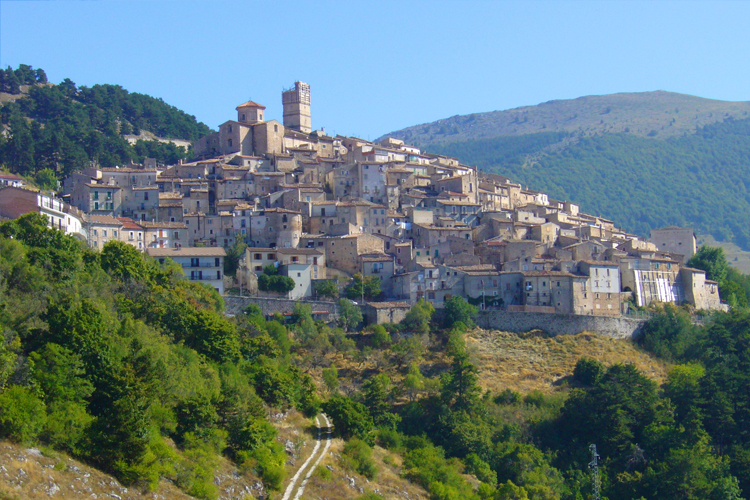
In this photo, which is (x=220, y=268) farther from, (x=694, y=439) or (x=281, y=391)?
(x=694, y=439)

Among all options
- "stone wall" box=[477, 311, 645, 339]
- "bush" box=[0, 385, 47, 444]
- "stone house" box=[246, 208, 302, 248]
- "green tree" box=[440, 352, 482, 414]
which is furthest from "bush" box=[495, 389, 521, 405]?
"bush" box=[0, 385, 47, 444]

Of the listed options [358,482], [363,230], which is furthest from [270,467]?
[363,230]

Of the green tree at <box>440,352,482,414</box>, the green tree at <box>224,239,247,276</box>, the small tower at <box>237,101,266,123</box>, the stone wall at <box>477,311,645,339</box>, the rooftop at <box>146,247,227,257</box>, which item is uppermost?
the small tower at <box>237,101,266,123</box>

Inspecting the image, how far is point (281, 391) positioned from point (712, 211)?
471ft

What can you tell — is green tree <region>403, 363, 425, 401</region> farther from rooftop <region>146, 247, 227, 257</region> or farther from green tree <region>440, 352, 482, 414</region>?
rooftop <region>146, 247, 227, 257</region>

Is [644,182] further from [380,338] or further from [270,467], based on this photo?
Result: [270,467]

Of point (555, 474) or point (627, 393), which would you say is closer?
point (555, 474)

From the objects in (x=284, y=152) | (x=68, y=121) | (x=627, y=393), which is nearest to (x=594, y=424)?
(x=627, y=393)

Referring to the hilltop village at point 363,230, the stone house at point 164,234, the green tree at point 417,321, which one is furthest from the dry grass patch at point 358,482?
the stone house at point 164,234

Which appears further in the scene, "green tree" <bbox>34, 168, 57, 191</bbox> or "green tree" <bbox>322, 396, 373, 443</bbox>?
"green tree" <bbox>34, 168, 57, 191</bbox>

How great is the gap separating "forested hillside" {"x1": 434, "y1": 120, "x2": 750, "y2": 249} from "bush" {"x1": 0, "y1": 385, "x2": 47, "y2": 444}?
133706 mm

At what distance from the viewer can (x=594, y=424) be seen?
51.3 meters

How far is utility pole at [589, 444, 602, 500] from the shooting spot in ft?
154

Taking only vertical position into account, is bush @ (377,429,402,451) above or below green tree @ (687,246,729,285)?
below
